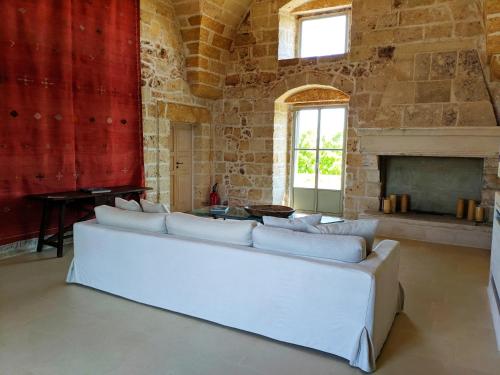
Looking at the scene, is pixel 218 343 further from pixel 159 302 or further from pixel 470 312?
pixel 470 312

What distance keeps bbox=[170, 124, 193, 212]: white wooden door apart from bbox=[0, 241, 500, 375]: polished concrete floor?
3.29 m

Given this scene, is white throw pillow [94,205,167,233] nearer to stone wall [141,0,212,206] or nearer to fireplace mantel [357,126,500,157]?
stone wall [141,0,212,206]

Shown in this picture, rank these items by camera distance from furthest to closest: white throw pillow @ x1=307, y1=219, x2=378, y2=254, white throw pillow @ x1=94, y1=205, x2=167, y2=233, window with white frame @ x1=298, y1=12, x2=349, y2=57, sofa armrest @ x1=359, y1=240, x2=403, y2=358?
window with white frame @ x1=298, y1=12, x2=349, y2=57
white throw pillow @ x1=94, y1=205, x2=167, y2=233
white throw pillow @ x1=307, y1=219, x2=378, y2=254
sofa armrest @ x1=359, y1=240, x2=403, y2=358

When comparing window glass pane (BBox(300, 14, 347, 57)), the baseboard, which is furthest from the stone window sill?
the baseboard

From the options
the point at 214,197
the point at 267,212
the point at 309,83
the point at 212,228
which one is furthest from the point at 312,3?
the point at 212,228

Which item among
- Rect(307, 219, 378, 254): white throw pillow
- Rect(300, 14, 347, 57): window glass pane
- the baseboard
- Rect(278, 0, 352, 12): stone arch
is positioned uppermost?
Rect(278, 0, 352, 12): stone arch

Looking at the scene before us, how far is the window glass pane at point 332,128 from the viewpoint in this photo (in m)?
6.54

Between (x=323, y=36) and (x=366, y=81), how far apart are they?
1335mm

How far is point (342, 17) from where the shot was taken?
624 cm

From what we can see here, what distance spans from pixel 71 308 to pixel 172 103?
12.7ft

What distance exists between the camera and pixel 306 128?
688 centimetres

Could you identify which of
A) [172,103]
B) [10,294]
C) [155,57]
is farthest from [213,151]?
[10,294]

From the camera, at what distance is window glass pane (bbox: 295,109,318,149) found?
6785mm

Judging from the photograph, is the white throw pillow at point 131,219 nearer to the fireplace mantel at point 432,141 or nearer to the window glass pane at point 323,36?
the fireplace mantel at point 432,141
